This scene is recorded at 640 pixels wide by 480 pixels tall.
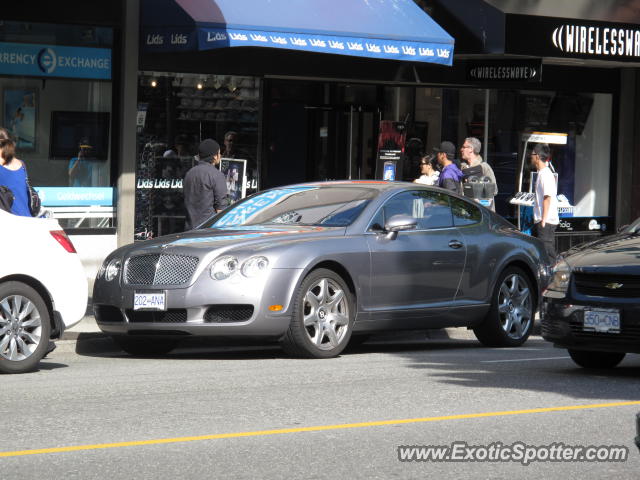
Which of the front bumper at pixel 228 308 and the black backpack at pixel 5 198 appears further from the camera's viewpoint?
the black backpack at pixel 5 198

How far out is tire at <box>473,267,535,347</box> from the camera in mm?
12867

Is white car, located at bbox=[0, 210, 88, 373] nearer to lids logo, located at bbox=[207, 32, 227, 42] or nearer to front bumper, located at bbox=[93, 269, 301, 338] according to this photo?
front bumper, located at bbox=[93, 269, 301, 338]

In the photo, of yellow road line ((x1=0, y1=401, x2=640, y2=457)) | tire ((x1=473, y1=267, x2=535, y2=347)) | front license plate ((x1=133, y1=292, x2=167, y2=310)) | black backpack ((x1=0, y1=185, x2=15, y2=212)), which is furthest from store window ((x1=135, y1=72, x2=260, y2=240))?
yellow road line ((x1=0, y1=401, x2=640, y2=457))

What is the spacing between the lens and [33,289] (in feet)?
33.0

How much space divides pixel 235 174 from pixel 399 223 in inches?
286

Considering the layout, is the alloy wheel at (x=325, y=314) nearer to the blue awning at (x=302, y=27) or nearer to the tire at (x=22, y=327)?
the tire at (x=22, y=327)

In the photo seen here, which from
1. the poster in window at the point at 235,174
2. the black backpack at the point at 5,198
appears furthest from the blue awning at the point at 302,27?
the black backpack at the point at 5,198

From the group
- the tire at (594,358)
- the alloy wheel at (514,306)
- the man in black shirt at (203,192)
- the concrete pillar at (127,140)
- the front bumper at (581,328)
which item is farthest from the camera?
the concrete pillar at (127,140)

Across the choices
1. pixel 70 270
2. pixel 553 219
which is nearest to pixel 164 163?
pixel 553 219

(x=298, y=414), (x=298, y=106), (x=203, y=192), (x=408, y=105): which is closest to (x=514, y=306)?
(x=203, y=192)

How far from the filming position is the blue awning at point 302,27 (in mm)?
15875

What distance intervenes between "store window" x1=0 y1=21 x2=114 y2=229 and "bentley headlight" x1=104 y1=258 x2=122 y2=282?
561 centimetres

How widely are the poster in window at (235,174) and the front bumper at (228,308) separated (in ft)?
25.4

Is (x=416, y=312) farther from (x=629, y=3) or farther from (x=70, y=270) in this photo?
(x=629, y=3)
